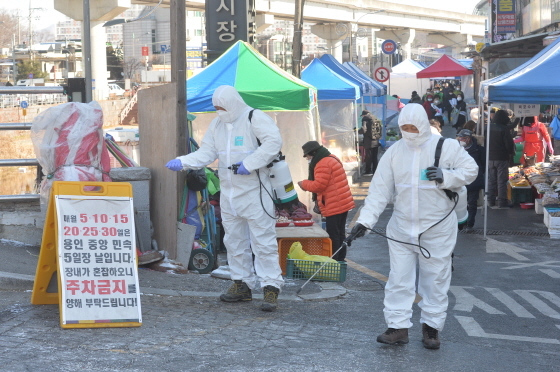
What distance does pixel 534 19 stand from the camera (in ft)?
90.8

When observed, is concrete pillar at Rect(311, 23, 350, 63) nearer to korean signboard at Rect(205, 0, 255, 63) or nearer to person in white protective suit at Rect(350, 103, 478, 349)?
korean signboard at Rect(205, 0, 255, 63)

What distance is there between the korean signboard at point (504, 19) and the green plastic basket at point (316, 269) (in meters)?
23.8

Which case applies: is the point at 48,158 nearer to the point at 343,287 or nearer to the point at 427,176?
the point at 343,287

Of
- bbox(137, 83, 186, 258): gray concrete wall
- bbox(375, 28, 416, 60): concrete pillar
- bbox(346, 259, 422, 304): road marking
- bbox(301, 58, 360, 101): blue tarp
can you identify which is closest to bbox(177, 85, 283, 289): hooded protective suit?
bbox(137, 83, 186, 258): gray concrete wall

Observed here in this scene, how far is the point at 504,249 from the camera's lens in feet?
36.5

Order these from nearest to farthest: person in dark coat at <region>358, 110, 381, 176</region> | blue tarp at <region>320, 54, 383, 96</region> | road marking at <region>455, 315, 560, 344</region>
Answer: road marking at <region>455, 315, 560, 344</region>, person in dark coat at <region>358, 110, 381, 176</region>, blue tarp at <region>320, 54, 383, 96</region>

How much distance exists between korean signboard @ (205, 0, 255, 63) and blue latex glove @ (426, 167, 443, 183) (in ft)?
35.0

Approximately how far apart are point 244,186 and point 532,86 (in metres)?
5.29

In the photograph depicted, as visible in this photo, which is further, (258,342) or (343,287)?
(343,287)

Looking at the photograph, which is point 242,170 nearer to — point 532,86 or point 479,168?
point 532,86

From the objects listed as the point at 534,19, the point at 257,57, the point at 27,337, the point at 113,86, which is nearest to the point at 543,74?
the point at 257,57

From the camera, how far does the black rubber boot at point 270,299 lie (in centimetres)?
685

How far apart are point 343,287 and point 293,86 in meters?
5.59

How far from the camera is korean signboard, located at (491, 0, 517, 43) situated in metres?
30.1
